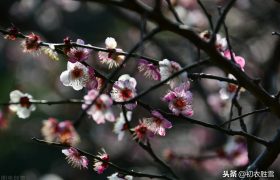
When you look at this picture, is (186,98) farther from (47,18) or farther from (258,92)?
(47,18)

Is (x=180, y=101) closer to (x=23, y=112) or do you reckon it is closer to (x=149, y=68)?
(x=149, y=68)

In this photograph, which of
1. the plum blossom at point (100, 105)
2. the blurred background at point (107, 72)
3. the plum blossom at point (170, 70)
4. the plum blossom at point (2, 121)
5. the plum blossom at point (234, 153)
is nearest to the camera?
the plum blossom at point (100, 105)

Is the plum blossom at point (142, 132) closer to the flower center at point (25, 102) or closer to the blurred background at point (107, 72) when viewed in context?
the flower center at point (25, 102)

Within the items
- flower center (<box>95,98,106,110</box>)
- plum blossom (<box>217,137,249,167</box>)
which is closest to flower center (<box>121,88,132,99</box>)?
flower center (<box>95,98,106,110</box>)

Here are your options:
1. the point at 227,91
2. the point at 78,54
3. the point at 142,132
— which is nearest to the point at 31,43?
the point at 78,54

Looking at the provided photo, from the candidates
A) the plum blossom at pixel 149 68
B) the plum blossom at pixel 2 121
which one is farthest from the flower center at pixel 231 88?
the plum blossom at pixel 2 121

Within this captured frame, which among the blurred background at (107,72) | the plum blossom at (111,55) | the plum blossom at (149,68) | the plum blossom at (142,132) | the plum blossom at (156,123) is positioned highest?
the blurred background at (107,72)

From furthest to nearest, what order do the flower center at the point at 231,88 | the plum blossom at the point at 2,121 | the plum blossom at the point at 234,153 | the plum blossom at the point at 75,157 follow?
the plum blossom at the point at 2,121, the plum blossom at the point at 234,153, the flower center at the point at 231,88, the plum blossom at the point at 75,157

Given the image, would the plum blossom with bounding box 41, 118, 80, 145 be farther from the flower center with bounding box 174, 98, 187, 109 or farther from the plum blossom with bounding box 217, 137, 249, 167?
the plum blossom with bounding box 217, 137, 249, 167
